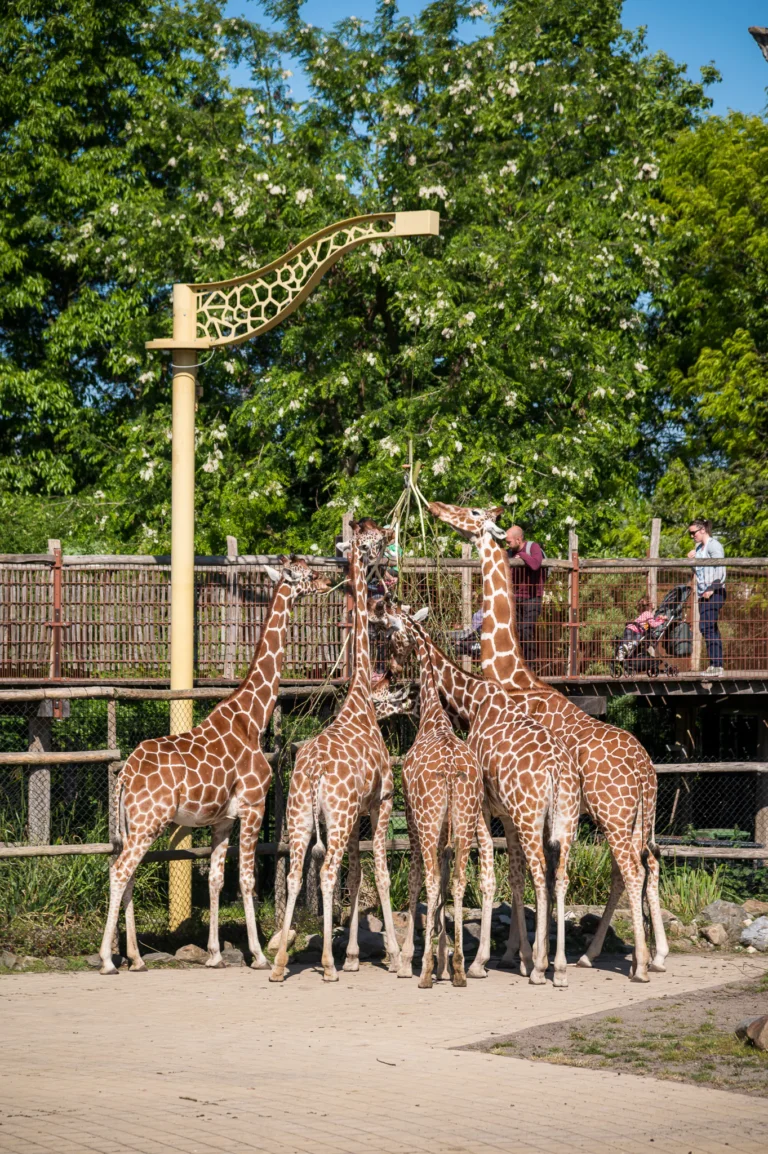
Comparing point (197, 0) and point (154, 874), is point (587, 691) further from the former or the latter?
point (197, 0)

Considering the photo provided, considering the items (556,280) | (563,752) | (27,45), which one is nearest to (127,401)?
(27,45)

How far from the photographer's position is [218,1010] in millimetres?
10672

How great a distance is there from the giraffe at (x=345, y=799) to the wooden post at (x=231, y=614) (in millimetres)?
2452

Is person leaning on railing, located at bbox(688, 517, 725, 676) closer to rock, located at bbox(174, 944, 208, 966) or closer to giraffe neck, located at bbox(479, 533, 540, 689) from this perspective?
giraffe neck, located at bbox(479, 533, 540, 689)

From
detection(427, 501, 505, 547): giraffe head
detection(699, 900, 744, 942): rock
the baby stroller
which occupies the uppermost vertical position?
detection(427, 501, 505, 547): giraffe head

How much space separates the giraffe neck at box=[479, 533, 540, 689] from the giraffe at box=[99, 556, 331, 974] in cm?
149

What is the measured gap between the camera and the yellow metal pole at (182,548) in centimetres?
1379

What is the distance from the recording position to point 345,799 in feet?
39.8

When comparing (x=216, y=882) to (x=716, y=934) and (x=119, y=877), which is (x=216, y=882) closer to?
(x=119, y=877)

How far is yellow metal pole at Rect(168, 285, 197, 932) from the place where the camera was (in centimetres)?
1379

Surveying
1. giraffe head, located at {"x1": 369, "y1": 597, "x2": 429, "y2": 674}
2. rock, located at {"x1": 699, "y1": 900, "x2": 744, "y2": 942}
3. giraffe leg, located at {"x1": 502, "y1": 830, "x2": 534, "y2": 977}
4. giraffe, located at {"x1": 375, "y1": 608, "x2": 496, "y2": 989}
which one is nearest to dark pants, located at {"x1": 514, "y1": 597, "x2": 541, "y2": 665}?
giraffe head, located at {"x1": 369, "y1": 597, "x2": 429, "y2": 674}

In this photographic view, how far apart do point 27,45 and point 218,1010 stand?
2173cm

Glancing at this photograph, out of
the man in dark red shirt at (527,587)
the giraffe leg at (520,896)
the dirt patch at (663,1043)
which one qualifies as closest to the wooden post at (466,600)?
the man in dark red shirt at (527,587)

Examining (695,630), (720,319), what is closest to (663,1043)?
(695,630)
